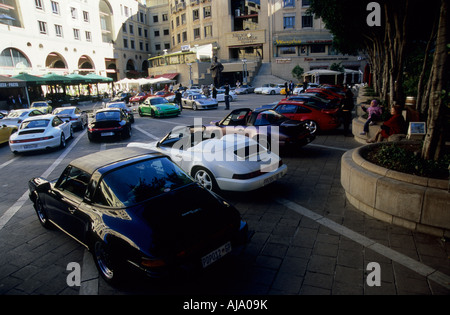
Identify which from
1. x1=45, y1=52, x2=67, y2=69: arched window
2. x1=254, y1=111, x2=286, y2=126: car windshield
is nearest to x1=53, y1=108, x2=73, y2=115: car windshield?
x1=254, y1=111, x2=286, y2=126: car windshield

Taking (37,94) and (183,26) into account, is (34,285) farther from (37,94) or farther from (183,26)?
(183,26)

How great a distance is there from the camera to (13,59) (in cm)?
4097

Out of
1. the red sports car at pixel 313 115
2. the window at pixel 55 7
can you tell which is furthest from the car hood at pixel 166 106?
the window at pixel 55 7

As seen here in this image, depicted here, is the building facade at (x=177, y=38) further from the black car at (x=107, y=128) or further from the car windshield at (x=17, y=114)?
the black car at (x=107, y=128)

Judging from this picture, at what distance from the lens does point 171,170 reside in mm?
4445

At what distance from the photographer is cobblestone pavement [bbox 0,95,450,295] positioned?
11.5 feet

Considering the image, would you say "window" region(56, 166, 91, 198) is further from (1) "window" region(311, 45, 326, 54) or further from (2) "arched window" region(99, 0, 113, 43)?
(2) "arched window" region(99, 0, 113, 43)

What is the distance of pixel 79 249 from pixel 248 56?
198 ft

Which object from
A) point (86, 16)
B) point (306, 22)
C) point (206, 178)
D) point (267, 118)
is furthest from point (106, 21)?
point (206, 178)

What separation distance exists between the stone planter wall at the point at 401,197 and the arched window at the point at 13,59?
4841 cm

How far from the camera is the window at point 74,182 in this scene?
4223mm

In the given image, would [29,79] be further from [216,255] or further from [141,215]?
[216,255]

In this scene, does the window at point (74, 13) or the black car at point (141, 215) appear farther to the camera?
the window at point (74, 13)

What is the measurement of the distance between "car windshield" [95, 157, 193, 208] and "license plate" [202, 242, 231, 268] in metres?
1.10
